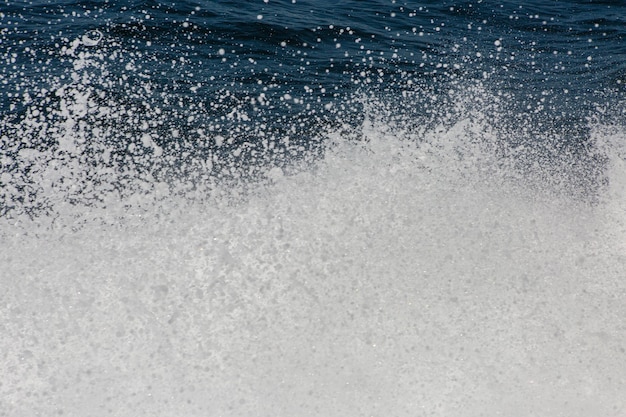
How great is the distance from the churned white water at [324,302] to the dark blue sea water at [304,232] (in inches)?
0.5

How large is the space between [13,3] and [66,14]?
2.96 feet

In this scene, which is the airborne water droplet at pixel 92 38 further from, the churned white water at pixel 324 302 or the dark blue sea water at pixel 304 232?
the churned white water at pixel 324 302

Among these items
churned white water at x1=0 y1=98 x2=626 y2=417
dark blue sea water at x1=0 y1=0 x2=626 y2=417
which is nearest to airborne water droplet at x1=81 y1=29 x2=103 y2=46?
dark blue sea water at x1=0 y1=0 x2=626 y2=417

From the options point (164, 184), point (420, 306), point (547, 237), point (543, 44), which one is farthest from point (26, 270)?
point (543, 44)

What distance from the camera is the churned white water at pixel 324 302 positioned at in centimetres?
338

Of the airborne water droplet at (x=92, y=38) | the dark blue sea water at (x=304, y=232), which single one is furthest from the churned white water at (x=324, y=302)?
the airborne water droplet at (x=92, y=38)

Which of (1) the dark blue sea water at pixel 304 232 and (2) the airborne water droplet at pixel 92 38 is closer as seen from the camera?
(1) the dark blue sea water at pixel 304 232

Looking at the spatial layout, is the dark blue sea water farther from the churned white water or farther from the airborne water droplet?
the airborne water droplet

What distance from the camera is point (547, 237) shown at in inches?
173

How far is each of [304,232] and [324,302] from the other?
610 mm

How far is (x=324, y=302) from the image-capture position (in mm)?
3832

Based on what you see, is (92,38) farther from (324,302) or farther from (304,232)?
(324,302)

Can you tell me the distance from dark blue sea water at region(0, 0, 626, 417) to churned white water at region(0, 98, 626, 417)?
0.04ft

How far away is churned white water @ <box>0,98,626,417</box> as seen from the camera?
11.1ft
